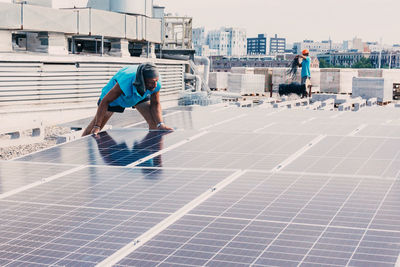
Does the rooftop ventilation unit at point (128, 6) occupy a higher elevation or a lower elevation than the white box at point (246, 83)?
higher

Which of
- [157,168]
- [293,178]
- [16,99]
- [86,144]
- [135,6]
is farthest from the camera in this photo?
[135,6]

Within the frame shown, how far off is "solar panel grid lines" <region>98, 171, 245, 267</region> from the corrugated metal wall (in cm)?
1882

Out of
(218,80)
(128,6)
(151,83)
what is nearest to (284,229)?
(151,83)

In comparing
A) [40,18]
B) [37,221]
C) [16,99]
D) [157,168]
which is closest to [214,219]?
[37,221]

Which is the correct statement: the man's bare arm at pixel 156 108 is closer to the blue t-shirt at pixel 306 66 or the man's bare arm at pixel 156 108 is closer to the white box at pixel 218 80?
the blue t-shirt at pixel 306 66

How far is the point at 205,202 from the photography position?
316 inches

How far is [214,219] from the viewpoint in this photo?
7219mm

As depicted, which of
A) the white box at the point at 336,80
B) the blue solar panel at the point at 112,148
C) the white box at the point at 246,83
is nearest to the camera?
the blue solar panel at the point at 112,148

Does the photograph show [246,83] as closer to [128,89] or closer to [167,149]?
[128,89]

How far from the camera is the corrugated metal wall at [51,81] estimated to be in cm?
2609

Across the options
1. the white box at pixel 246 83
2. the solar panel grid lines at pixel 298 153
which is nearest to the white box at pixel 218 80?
the white box at pixel 246 83

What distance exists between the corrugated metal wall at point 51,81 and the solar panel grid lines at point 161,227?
61.7ft

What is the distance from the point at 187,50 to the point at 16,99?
2820 cm

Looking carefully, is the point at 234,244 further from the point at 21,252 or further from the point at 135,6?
the point at 135,6
